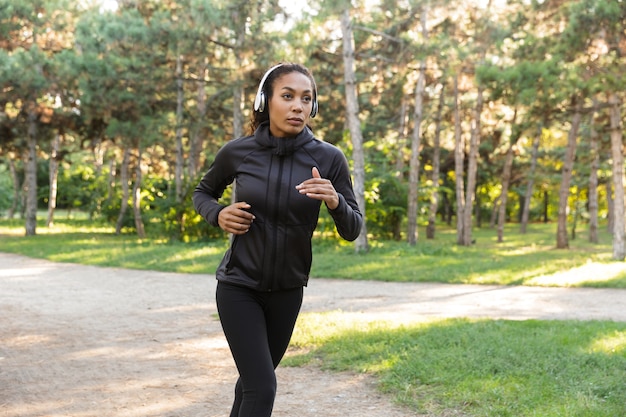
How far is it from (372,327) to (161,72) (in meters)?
16.0

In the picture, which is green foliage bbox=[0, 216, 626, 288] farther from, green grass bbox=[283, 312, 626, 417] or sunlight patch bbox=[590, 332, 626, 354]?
sunlight patch bbox=[590, 332, 626, 354]

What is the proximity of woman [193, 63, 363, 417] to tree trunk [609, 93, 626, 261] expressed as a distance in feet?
51.2

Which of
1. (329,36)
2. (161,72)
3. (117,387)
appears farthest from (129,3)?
(117,387)

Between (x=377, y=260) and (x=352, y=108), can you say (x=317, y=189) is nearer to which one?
(x=377, y=260)

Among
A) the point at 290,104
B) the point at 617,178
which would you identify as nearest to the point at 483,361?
the point at 290,104

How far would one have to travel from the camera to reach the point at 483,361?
6.31 metres

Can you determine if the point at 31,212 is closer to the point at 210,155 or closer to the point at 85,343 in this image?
the point at 210,155

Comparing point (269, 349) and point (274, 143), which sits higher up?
point (274, 143)

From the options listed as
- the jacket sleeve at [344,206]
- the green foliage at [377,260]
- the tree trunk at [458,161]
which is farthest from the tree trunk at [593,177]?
the jacket sleeve at [344,206]

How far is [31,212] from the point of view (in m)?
25.9

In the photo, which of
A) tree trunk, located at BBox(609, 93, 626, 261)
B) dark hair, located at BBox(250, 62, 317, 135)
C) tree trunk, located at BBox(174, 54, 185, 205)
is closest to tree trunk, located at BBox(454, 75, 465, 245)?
tree trunk, located at BBox(609, 93, 626, 261)

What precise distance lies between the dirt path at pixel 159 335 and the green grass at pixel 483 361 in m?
0.39

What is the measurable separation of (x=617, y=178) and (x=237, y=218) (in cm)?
1603

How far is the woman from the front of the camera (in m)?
3.03
